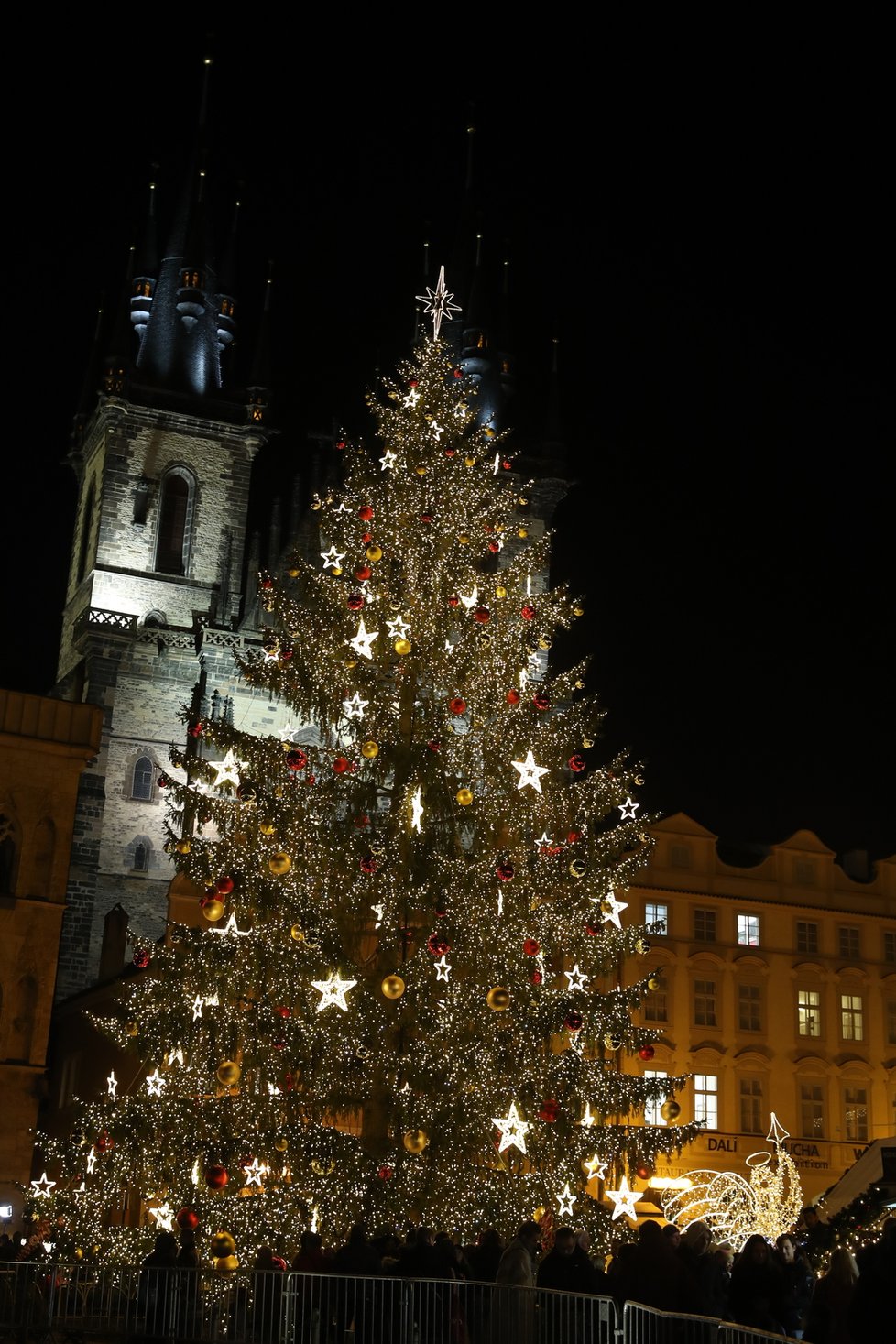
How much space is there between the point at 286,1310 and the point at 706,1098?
26.6 meters

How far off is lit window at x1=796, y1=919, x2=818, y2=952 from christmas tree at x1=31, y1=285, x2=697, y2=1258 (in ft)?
73.8

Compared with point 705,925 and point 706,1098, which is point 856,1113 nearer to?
point 706,1098

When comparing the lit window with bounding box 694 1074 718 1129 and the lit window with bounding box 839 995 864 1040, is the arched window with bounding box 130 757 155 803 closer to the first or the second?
the lit window with bounding box 694 1074 718 1129

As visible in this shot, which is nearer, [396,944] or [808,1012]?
[396,944]

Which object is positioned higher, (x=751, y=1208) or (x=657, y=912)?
(x=657, y=912)

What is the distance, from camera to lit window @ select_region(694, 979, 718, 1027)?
38500 millimetres

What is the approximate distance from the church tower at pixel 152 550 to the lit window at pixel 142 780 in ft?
0.14

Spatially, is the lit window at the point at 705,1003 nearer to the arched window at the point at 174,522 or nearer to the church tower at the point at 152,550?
the church tower at the point at 152,550

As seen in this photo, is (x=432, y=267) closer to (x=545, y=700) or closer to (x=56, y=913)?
(x=56, y=913)

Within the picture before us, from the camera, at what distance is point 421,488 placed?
61.3ft

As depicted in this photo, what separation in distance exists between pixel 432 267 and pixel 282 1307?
54.8 metres

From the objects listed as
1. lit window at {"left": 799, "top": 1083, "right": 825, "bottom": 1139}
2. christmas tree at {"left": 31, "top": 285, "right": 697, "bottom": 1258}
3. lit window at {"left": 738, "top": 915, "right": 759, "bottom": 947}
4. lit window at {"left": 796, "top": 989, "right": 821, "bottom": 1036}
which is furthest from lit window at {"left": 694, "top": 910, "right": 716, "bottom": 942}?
christmas tree at {"left": 31, "top": 285, "right": 697, "bottom": 1258}

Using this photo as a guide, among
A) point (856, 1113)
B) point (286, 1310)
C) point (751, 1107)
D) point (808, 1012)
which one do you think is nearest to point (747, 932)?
point (808, 1012)

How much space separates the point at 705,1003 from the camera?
38.7m
